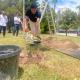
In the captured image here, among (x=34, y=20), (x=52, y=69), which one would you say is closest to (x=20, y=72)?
(x=52, y=69)

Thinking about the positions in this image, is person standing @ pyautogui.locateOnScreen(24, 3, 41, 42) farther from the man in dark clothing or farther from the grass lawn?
the grass lawn

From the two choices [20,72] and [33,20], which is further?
[33,20]

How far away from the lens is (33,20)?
9836 mm

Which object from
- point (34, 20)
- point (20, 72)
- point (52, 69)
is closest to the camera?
point (20, 72)

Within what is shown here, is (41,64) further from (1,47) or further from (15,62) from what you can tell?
(15,62)

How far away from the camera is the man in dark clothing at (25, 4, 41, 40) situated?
30.3ft

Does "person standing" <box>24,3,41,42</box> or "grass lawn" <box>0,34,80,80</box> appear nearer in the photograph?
"grass lawn" <box>0,34,80,80</box>

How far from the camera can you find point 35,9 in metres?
9.09

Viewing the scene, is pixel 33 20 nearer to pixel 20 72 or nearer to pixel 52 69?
pixel 52 69

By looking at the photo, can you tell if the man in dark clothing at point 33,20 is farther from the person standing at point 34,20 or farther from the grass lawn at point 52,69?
the grass lawn at point 52,69

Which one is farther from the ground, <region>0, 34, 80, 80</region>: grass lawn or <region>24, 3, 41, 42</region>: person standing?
<region>24, 3, 41, 42</region>: person standing

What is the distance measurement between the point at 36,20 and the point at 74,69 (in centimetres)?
385

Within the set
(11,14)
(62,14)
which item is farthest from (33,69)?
(62,14)

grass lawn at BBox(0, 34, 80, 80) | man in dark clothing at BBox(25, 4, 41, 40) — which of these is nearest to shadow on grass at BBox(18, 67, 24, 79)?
grass lawn at BBox(0, 34, 80, 80)
